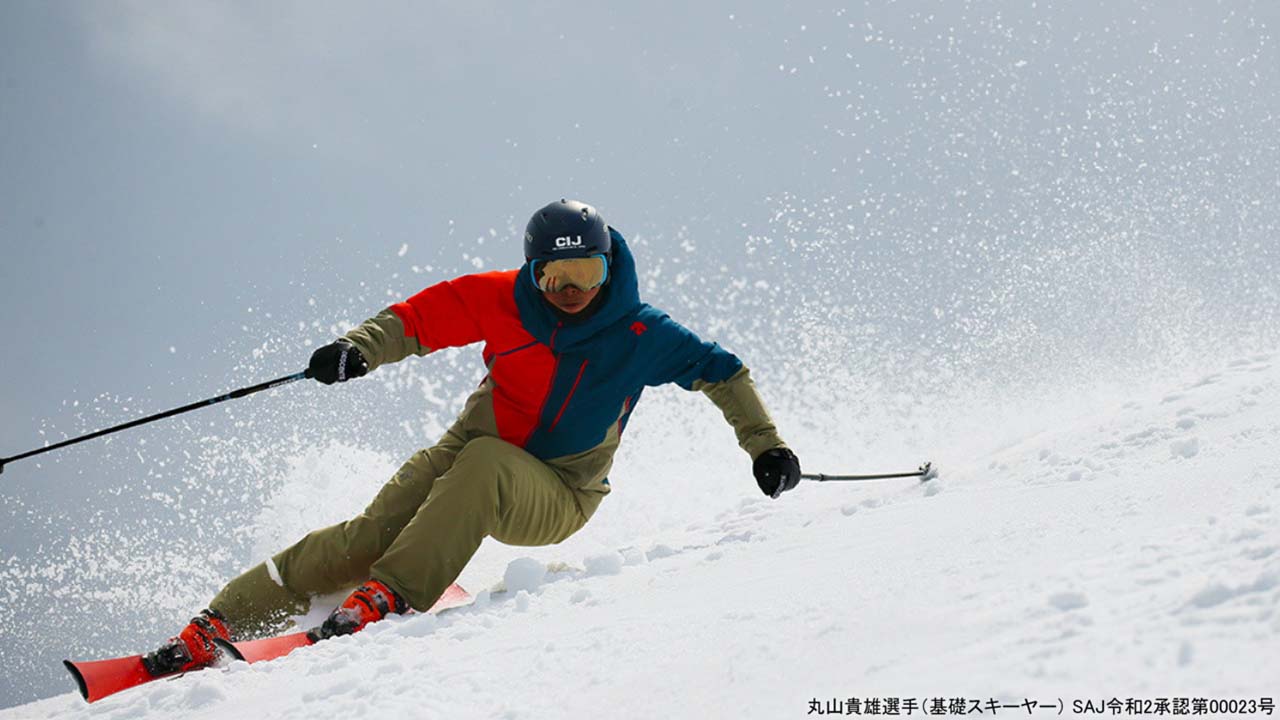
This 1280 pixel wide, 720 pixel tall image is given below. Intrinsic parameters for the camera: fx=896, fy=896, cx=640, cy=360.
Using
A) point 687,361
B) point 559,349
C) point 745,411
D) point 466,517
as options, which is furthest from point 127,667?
point 745,411

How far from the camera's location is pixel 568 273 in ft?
13.5

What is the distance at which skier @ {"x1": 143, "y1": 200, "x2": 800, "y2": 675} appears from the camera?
12.3 ft

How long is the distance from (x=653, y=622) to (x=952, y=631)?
0.90 metres

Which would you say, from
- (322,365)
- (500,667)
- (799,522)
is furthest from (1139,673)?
(322,365)

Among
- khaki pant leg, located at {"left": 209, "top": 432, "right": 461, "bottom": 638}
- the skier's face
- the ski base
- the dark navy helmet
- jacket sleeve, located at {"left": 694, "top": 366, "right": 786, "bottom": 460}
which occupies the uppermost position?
the dark navy helmet

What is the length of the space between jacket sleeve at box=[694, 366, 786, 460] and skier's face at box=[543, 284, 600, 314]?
2.41 feet

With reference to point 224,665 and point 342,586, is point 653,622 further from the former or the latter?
point 342,586

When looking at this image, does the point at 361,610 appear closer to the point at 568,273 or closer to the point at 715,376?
the point at 568,273

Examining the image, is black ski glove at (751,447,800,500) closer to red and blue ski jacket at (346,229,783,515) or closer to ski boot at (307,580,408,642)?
red and blue ski jacket at (346,229,783,515)

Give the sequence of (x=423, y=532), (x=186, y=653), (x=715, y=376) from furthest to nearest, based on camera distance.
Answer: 1. (x=715, y=376)
2. (x=423, y=532)
3. (x=186, y=653)

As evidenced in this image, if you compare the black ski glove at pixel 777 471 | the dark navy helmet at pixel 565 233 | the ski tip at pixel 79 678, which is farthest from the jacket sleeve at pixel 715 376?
the ski tip at pixel 79 678

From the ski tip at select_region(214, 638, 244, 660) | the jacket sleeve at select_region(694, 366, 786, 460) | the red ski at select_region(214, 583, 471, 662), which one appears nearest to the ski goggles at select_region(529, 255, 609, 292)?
Result: the jacket sleeve at select_region(694, 366, 786, 460)

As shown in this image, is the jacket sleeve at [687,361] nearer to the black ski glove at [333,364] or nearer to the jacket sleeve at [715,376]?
the jacket sleeve at [715,376]

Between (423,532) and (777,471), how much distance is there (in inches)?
63.3
